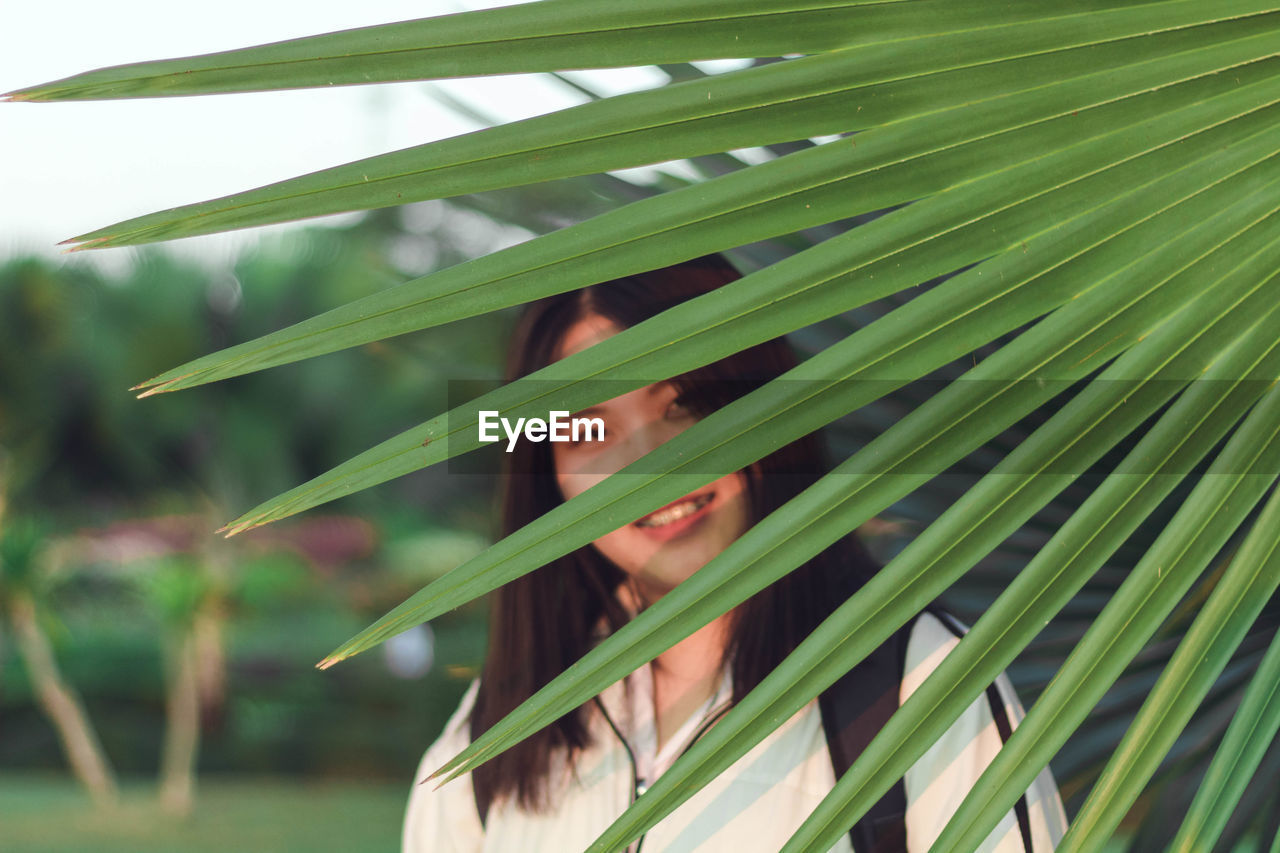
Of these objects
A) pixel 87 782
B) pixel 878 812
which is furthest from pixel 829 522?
pixel 87 782

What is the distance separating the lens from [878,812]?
69 cm

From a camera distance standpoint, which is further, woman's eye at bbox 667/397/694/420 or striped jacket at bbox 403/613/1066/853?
woman's eye at bbox 667/397/694/420

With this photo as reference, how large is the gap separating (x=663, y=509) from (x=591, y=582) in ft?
0.71

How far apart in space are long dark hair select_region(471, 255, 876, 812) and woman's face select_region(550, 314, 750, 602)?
0.7 inches

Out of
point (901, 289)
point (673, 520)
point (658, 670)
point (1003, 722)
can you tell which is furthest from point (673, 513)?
point (901, 289)

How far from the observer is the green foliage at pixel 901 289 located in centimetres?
32

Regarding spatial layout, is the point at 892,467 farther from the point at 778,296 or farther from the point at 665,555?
the point at 665,555

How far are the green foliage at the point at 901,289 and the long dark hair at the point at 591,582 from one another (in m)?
0.50

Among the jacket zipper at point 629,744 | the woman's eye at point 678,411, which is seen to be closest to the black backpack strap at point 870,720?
the jacket zipper at point 629,744

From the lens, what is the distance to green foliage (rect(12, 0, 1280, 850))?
1.06 ft

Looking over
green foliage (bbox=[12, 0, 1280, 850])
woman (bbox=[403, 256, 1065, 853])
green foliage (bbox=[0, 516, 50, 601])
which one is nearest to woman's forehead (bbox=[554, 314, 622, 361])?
woman (bbox=[403, 256, 1065, 853])

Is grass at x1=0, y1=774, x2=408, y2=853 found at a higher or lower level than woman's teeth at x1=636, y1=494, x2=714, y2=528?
lower

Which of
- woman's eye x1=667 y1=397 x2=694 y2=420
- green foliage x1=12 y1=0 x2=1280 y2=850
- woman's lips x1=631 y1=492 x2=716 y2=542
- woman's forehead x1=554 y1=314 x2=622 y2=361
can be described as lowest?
woman's lips x1=631 y1=492 x2=716 y2=542

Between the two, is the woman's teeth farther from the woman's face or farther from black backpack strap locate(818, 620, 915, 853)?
black backpack strap locate(818, 620, 915, 853)
